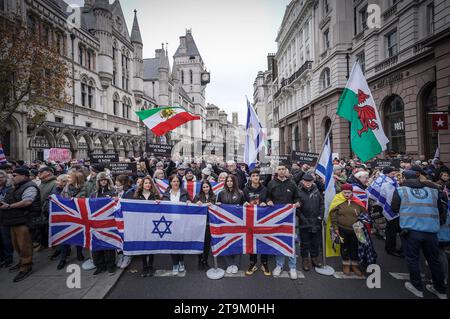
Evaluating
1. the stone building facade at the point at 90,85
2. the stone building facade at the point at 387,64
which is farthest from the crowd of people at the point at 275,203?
the stone building facade at the point at 90,85

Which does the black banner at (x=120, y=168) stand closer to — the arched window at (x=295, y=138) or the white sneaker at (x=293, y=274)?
the white sneaker at (x=293, y=274)

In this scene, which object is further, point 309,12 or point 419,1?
point 309,12

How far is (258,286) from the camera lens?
4.20 metres

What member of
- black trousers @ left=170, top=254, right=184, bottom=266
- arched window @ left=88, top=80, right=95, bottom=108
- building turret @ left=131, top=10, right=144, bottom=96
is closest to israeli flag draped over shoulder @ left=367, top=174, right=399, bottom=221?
black trousers @ left=170, top=254, right=184, bottom=266

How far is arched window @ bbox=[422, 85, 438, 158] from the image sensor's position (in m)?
13.0

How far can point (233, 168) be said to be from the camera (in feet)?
25.4

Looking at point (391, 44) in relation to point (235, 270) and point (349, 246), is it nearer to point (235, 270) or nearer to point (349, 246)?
point (349, 246)

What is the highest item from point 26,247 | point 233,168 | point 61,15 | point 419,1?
point 61,15

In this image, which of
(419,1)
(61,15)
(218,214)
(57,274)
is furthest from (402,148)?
(61,15)

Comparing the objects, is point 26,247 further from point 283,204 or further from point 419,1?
point 419,1

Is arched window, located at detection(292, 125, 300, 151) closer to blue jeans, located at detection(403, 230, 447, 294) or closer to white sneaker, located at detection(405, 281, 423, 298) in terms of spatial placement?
white sneaker, located at detection(405, 281, 423, 298)

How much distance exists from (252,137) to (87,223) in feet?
18.5

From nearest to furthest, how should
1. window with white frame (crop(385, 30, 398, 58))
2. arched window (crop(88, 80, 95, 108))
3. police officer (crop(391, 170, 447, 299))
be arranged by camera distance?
police officer (crop(391, 170, 447, 299))
window with white frame (crop(385, 30, 398, 58))
arched window (crop(88, 80, 95, 108))

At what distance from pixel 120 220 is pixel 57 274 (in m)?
1.58
